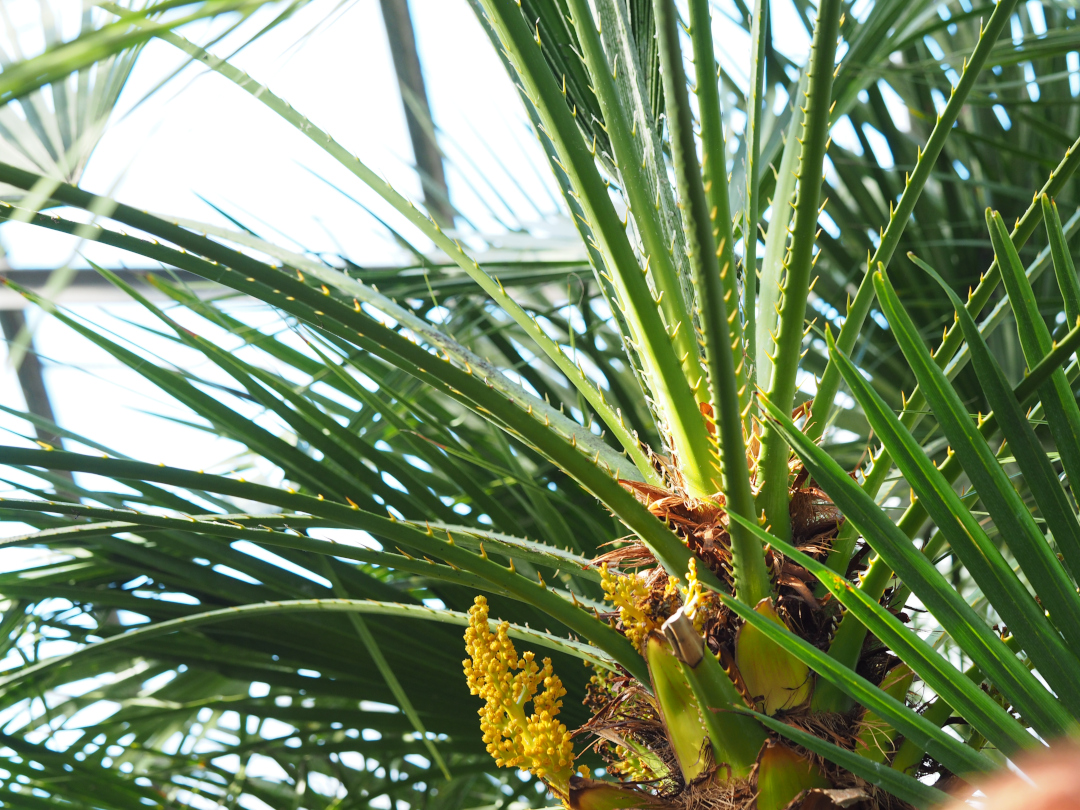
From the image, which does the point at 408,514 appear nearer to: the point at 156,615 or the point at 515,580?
the point at 156,615

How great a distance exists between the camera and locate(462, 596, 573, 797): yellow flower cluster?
426 millimetres

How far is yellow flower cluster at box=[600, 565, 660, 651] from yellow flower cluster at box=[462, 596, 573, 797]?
52 mm

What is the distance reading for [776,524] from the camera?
0.45 m

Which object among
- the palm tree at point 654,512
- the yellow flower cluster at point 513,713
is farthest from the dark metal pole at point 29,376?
the yellow flower cluster at point 513,713

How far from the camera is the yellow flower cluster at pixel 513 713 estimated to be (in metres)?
0.43

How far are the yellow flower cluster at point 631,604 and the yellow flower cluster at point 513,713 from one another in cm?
5

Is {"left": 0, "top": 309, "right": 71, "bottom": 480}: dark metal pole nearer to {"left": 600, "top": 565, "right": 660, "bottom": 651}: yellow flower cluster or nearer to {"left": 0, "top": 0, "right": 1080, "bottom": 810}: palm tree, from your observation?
{"left": 0, "top": 0, "right": 1080, "bottom": 810}: palm tree

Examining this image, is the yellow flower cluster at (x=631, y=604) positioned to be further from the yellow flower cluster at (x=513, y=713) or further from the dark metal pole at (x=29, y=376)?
the dark metal pole at (x=29, y=376)

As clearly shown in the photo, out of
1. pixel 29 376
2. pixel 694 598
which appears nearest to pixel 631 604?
pixel 694 598

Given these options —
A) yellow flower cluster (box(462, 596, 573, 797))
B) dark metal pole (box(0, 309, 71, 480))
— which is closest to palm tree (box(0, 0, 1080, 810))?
yellow flower cluster (box(462, 596, 573, 797))

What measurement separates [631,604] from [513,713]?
3.5 inches

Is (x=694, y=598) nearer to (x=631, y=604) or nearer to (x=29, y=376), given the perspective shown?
(x=631, y=604)

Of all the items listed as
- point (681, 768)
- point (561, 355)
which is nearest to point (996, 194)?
point (561, 355)

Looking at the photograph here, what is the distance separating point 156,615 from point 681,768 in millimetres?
555
